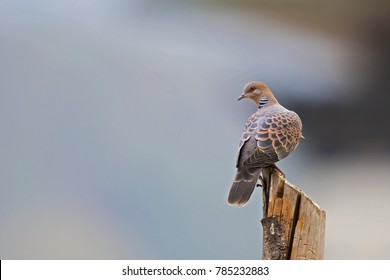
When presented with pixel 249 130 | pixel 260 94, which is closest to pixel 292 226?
pixel 249 130

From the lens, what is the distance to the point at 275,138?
2.43m

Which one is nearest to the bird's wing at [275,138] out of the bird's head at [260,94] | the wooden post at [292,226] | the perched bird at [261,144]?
the perched bird at [261,144]

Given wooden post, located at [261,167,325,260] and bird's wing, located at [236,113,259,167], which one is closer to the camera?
wooden post, located at [261,167,325,260]

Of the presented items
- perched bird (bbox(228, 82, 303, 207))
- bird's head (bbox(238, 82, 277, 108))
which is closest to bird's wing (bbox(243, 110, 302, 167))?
perched bird (bbox(228, 82, 303, 207))

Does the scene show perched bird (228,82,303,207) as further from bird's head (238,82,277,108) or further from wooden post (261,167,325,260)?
wooden post (261,167,325,260)

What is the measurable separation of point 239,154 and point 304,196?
1.40ft

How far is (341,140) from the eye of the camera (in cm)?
321

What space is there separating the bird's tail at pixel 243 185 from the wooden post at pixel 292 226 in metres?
0.19

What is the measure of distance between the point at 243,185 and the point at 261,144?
7.9 inches

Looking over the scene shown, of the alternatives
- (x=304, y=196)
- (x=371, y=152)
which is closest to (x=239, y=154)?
(x=304, y=196)

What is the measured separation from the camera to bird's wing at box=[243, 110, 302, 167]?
93.1 inches

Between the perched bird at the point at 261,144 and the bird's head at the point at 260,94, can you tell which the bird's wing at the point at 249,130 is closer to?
the perched bird at the point at 261,144

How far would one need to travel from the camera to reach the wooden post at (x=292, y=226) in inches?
81.4

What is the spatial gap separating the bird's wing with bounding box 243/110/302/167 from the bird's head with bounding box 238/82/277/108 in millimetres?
161
